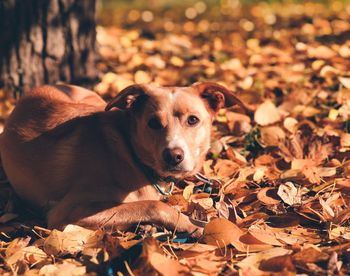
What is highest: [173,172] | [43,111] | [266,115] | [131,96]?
[131,96]

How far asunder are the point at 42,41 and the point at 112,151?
2.31m

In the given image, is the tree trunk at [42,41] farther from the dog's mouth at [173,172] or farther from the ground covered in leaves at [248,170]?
the dog's mouth at [173,172]

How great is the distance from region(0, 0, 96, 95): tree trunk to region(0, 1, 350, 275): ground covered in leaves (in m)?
0.34

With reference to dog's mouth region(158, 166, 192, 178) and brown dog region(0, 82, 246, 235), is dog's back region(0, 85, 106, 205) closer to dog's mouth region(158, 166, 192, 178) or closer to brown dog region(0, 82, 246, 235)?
brown dog region(0, 82, 246, 235)

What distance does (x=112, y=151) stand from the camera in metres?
4.45

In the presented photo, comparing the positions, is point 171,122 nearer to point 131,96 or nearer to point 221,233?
point 131,96

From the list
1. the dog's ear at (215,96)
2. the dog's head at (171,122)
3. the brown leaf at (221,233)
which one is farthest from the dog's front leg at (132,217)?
the dog's ear at (215,96)

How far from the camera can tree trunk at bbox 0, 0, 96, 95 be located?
616cm

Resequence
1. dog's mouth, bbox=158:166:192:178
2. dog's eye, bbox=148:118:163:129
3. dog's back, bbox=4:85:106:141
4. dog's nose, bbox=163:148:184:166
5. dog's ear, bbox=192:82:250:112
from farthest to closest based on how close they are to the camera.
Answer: dog's back, bbox=4:85:106:141 → dog's ear, bbox=192:82:250:112 → dog's eye, bbox=148:118:163:129 → dog's mouth, bbox=158:166:192:178 → dog's nose, bbox=163:148:184:166

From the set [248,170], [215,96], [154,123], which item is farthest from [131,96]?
[248,170]

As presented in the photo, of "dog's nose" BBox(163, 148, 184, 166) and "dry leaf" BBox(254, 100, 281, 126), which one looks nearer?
"dog's nose" BBox(163, 148, 184, 166)

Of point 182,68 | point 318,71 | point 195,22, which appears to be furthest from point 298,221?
point 195,22

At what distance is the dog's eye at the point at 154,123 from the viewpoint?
4.38m

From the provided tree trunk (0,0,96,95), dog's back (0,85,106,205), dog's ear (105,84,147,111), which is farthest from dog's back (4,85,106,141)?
tree trunk (0,0,96,95)
